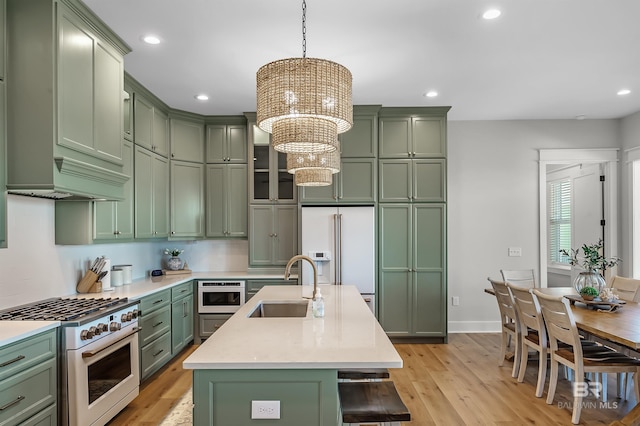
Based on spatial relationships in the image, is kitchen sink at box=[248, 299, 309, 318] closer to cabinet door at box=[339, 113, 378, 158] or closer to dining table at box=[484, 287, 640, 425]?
dining table at box=[484, 287, 640, 425]

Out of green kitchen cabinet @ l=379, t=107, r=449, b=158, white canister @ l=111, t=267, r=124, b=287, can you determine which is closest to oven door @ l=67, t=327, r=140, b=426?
white canister @ l=111, t=267, r=124, b=287

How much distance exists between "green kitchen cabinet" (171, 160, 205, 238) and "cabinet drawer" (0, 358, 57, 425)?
8.69ft

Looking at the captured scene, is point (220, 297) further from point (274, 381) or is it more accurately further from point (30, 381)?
point (274, 381)

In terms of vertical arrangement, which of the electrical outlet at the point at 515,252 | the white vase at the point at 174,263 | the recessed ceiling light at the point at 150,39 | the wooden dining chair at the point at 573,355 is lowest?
the wooden dining chair at the point at 573,355

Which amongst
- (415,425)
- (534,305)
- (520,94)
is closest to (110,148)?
(415,425)

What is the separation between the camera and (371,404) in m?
1.83

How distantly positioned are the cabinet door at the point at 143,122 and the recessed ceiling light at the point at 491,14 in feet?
10.6

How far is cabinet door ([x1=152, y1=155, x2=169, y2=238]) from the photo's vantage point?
14.8ft

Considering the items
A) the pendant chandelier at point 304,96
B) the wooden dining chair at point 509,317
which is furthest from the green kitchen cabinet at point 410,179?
the pendant chandelier at point 304,96

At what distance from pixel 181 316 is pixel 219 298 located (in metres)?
0.49

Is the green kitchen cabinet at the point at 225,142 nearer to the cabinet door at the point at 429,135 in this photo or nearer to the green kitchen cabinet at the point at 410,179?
the green kitchen cabinet at the point at 410,179

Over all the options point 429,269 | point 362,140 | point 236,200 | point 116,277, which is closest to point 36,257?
point 116,277

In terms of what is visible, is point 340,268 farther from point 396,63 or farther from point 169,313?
point 396,63

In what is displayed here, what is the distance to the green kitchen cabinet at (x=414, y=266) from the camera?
16.1 ft
